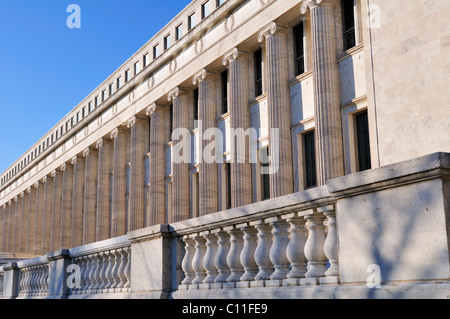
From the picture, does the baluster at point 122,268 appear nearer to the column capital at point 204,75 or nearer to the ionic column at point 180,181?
the column capital at point 204,75

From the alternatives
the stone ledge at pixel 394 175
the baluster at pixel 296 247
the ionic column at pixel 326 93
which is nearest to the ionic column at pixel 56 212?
the ionic column at pixel 326 93

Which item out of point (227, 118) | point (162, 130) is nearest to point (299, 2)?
point (227, 118)

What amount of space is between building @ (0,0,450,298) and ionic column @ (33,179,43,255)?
A: 162 mm

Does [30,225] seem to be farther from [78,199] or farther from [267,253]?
[267,253]

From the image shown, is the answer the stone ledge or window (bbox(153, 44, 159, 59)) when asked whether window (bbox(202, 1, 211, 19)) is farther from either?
the stone ledge

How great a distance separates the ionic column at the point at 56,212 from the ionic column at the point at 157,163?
71.5ft

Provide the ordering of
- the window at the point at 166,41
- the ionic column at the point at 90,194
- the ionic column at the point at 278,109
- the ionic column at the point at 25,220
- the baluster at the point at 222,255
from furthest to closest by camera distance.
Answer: the ionic column at the point at 25,220 → the ionic column at the point at 90,194 → the window at the point at 166,41 → the ionic column at the point at 278,109 → the baluster at the point at 222,255

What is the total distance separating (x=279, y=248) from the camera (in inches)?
223

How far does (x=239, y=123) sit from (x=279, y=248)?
78.2ft

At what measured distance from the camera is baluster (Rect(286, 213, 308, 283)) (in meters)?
5.43

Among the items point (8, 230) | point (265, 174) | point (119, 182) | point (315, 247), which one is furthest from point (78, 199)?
point (315, 247)

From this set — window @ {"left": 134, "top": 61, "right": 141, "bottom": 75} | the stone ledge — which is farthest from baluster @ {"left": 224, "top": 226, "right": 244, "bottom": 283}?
window @ {"left": 134, "top": 61, "right": 141, "bottom": 75}

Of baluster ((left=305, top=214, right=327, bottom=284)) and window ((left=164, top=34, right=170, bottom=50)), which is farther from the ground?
window ((left=164, top=34, right=170, bottom=50))

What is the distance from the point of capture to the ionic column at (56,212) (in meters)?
55.8
